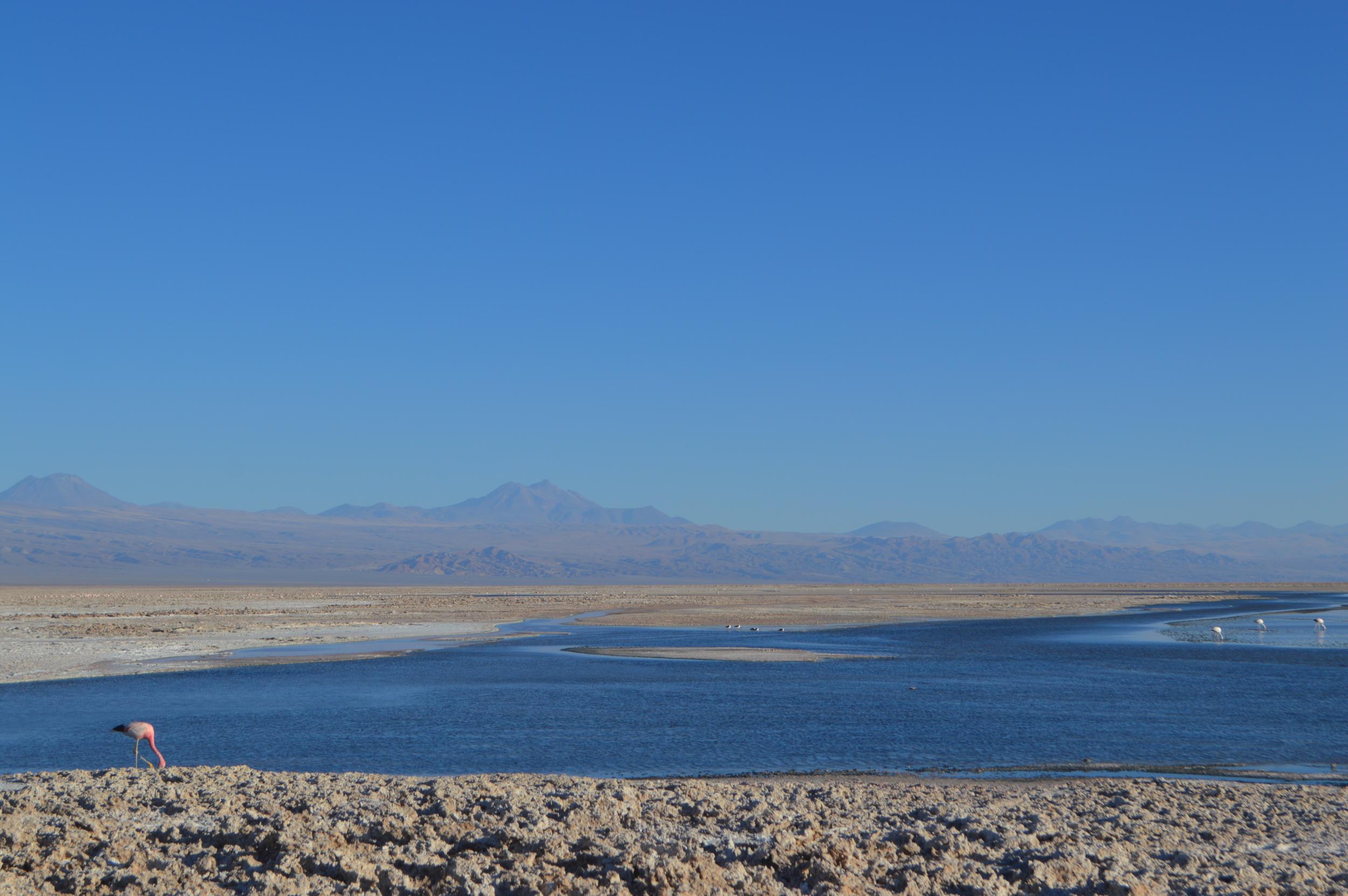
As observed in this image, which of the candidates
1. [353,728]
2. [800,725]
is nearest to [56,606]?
[353,728]

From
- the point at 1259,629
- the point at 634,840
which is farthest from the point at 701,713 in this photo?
the point at 1259,629

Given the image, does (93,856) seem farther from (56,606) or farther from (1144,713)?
(56,606)

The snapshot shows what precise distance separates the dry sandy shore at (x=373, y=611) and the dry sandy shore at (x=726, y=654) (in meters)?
10.3

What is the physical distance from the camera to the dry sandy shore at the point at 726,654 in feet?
130

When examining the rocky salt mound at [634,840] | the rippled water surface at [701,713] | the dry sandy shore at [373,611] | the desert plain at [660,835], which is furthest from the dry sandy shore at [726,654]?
the rocky salt mound at [634,840]

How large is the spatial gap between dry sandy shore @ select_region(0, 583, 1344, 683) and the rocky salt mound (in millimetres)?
22375

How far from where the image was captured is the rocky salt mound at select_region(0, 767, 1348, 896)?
10023 mm

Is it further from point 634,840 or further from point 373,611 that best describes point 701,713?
point 373,611

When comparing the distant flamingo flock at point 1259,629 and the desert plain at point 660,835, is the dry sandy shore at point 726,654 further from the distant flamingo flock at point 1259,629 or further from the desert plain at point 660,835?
the desert plain at point 660,835

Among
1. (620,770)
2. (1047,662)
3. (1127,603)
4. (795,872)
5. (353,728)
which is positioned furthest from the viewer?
(1127,603)

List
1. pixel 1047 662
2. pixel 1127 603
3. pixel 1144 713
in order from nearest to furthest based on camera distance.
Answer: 1. pixel 1144 713
2. pixel 1047 662
3. pixel 1127 603

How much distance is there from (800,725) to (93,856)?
48.4ft

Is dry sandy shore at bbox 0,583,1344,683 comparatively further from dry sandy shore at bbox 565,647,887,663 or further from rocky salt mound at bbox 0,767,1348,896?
rocky salt mound at bbox 0,767,1348,896

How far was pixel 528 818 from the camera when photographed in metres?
12.0
